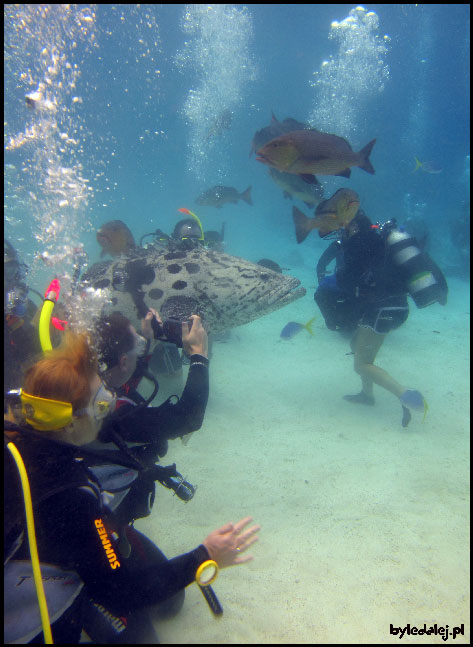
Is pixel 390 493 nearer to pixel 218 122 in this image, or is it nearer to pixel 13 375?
pixel 13 375

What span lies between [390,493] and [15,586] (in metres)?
3.58

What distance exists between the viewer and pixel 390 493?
12.4 ft

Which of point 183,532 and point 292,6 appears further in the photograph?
point 292,6

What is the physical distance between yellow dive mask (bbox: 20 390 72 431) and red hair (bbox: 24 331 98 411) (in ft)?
0.17

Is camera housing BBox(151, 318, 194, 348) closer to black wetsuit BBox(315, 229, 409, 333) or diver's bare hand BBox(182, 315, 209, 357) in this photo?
diver's bare hand BBox(182, 315, 209, 357)

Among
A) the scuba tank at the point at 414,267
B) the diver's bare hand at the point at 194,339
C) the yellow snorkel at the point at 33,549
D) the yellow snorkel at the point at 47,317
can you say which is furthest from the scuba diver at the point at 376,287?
the yellow snorkel at the point at 33,549

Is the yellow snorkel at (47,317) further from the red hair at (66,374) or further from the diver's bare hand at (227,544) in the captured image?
the diver's bare hand at (227,544)

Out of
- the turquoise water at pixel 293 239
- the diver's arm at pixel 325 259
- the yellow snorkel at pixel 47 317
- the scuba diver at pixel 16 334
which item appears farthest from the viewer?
the diver's arm at pixel 325 259

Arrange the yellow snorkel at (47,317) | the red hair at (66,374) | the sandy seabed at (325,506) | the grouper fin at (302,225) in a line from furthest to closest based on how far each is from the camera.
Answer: the grouper fin at (302,225) → the sandy seabed at (325,506) → the yellow snorkel at (47,317) → the red hair at (66,374)

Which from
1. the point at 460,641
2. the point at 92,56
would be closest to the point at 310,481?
the point at 460,641

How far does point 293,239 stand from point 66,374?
29.7 meters

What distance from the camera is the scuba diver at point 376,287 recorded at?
4461mm

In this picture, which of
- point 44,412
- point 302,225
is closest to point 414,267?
point 302,225

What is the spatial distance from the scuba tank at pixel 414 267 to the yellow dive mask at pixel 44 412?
429 centimetres
